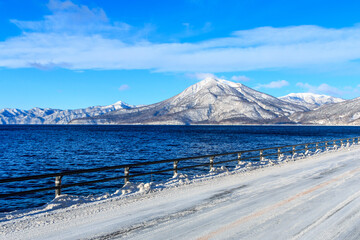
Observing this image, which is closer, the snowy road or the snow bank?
the snowy road

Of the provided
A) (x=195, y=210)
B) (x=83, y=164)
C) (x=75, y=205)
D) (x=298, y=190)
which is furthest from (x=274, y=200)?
(x=83, y=164)

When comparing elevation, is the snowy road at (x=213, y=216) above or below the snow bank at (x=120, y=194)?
above

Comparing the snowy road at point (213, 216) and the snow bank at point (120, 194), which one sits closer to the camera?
the snowy road at point (213, 216)

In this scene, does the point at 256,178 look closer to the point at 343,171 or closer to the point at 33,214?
the point at 343,171

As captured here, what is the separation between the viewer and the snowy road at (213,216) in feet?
25.6

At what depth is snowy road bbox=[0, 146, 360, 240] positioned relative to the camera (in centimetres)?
779

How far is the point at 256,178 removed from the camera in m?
16.8

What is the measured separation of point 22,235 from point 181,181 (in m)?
9.23

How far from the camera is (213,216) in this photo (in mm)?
9305

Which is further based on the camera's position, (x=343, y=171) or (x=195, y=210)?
(x=343, y=171)

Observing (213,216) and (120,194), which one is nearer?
(213,216)

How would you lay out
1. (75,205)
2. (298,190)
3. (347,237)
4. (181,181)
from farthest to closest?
1. (181,181)
2. (298,190)
3. (75,205)
4. (347,237)

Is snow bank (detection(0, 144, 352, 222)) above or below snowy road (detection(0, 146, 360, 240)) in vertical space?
below

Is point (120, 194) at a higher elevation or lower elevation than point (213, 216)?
lower
